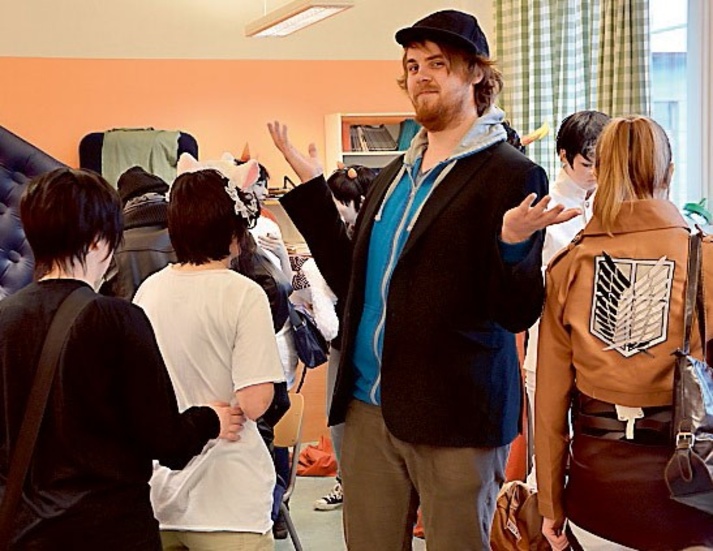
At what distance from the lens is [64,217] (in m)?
1.74

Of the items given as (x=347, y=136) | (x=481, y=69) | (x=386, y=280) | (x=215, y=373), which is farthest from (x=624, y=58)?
(x=215, y=373)

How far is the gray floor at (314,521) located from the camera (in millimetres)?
4180

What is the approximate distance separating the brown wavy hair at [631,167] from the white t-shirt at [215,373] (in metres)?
0.80

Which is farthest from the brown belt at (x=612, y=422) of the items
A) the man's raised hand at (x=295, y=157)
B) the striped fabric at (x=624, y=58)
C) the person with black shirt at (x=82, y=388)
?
the striped fabric at (x=624, y=58)

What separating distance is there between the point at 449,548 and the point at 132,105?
5.55 m

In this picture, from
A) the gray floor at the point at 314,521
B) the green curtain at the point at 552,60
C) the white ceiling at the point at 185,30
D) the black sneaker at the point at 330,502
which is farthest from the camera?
the white ceiling at the point at 185,30

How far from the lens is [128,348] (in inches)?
68.1

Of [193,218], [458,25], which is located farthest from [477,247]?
[193,218]

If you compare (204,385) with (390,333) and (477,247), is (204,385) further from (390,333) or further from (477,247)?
(477,247)

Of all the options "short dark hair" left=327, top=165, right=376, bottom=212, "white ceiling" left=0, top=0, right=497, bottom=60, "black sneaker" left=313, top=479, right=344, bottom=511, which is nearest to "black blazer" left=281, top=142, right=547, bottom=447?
"short dark hair" left=327, top=165, right=376, bottom=212

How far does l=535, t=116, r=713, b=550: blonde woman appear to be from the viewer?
2.14 metres

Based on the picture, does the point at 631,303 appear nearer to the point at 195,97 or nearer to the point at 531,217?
the point at 531,217

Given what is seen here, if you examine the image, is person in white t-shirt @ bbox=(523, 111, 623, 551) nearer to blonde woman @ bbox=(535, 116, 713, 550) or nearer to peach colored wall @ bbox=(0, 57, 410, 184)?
blonde woman @ bbox=(535, 116, 713, 550)

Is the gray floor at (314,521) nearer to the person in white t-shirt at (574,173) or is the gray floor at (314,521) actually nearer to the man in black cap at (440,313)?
the person in white t-shirt at (574,173)
